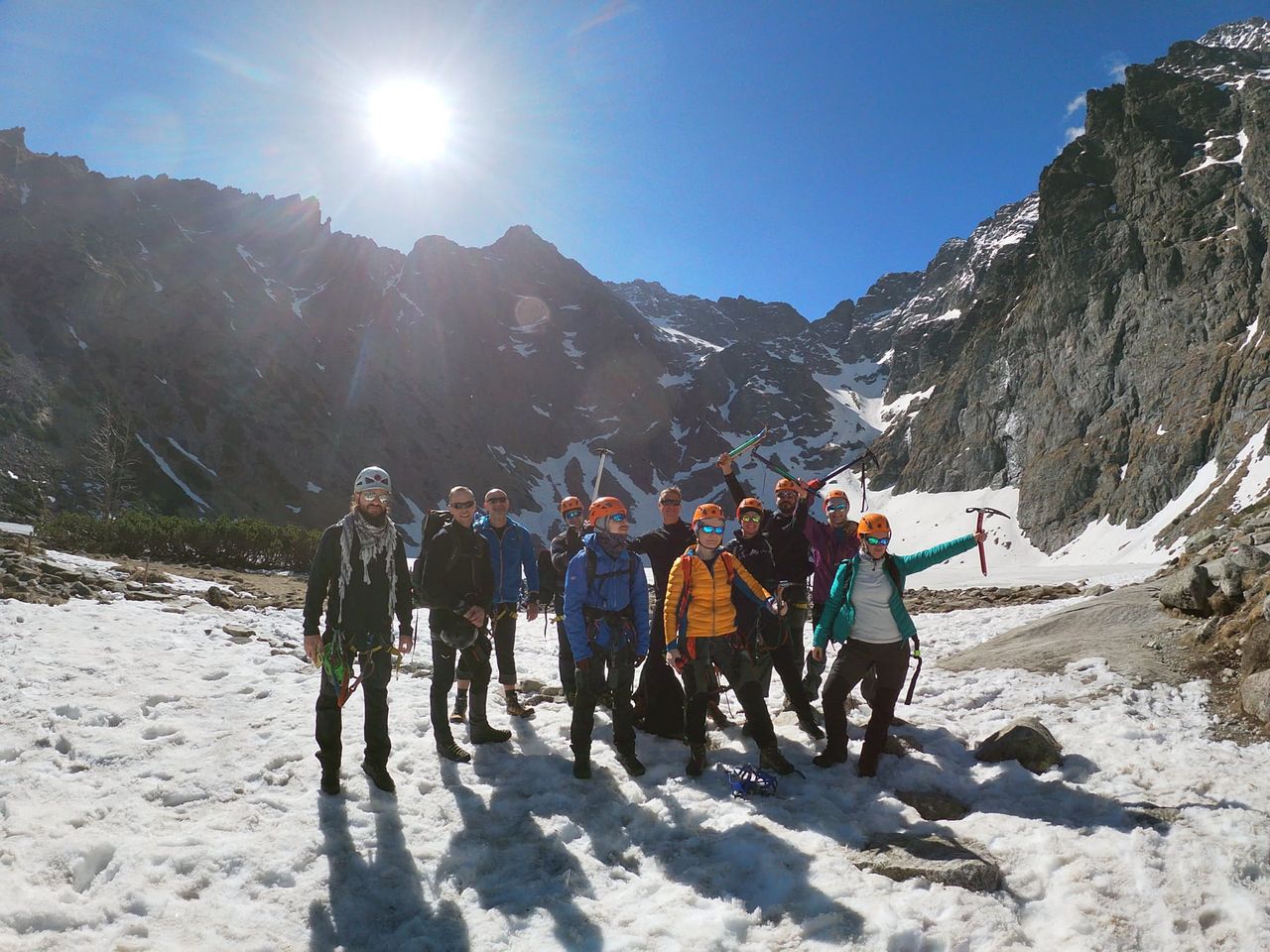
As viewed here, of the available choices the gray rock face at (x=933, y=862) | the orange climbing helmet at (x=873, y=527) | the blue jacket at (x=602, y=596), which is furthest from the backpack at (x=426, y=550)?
the gray rock face at (x=933, y=862)

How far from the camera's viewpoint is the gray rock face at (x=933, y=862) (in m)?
4.89

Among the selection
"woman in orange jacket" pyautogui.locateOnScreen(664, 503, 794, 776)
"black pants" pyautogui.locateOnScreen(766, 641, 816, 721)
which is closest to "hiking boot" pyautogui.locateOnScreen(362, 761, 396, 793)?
"woman in orange jacket" pyautogui.locateOnScreen(664, 503, 794, 776)

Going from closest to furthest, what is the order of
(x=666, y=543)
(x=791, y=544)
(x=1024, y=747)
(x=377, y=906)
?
(x=377, y=906) < (x=1024, y=747) < (x=791, y=544) < (x=666, y=543)

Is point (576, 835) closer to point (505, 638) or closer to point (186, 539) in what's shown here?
point (505, 638)

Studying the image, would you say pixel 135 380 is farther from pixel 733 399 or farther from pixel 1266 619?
pixel 733 399

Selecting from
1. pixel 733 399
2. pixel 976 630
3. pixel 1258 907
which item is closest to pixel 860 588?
pixel 1258 907

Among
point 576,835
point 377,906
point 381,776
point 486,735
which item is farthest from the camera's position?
point 486,735

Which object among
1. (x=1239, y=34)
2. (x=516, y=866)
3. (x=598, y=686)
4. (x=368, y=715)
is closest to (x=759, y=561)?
(x=598, y=686)

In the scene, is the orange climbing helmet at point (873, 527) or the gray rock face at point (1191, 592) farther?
the gray rock face at point (1191, 592)

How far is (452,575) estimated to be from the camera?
7957 mm

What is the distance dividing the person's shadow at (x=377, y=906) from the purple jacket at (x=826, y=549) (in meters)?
5.67

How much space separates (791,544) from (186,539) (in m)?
28.3

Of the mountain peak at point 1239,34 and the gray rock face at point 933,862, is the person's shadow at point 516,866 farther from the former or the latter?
the mountain peak at point 1239,34

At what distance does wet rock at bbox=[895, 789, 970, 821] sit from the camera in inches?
248
